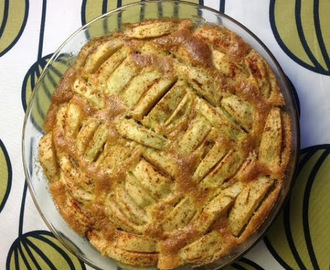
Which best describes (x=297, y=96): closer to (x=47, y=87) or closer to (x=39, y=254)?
(x=47, y=87)

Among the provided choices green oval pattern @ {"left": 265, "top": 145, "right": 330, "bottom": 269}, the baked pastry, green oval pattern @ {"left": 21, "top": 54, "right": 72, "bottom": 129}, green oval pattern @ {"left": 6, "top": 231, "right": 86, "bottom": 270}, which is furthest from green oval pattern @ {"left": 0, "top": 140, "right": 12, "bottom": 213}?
green oval pattern @ {"left": 265, "top": 145, "right": 330, "bottom": 269}

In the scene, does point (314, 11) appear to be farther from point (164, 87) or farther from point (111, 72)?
point (111, 72)

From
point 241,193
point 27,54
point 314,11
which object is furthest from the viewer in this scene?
point 27,54

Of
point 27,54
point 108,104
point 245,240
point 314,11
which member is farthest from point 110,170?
point 314,11

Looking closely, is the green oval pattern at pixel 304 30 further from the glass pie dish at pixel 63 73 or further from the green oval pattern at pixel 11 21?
the green oval pattern at pixel 11 21

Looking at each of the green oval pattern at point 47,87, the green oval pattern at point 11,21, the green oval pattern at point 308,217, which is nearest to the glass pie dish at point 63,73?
the green oval pattern at point 47,87

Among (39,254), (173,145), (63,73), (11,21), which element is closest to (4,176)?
(39,254)

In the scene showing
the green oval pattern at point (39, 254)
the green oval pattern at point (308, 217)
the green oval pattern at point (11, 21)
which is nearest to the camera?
the green oval pattern at point (308, 217)

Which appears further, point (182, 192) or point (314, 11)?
point (314, 11)

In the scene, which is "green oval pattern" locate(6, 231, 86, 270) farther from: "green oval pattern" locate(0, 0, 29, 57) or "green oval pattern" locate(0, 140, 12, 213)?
"green oval pattern" locate(0, 0, 29, 57)
